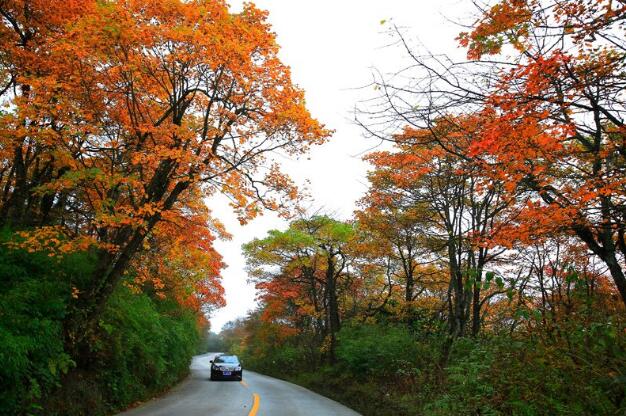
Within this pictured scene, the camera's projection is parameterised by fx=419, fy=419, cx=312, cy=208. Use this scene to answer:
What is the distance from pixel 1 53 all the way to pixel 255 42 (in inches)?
225

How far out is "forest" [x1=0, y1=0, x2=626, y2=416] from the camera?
4.54 metres

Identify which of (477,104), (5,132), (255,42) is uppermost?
(255,42)

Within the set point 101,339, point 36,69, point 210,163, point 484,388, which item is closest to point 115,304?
point 101,339

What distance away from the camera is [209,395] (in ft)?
46.8

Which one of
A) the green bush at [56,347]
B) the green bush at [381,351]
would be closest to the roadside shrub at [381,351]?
the green bush at [381,351]

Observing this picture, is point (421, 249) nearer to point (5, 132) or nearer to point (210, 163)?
point (210, 163)

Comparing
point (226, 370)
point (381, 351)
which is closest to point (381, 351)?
point (381, 351)

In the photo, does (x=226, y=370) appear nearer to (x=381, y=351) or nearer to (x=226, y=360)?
(x=226, y=360)

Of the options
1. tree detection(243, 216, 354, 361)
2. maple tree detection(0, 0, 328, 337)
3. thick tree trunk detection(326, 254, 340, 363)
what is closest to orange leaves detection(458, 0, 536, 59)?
maple tree detection(0, 0, 328, 337)

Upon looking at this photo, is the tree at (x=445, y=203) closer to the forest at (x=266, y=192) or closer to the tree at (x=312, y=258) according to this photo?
the forest at (x=266, y=192)

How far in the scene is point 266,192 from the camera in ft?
34.8

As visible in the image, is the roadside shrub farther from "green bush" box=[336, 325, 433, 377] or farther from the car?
the car

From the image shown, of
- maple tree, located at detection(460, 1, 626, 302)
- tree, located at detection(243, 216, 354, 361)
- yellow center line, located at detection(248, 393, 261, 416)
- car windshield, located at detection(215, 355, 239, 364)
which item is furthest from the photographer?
car windshield, located at detection(215, 355, 239, 364)

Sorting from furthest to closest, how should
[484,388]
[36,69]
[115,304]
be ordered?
[115,304], [36,69], [484,388]
